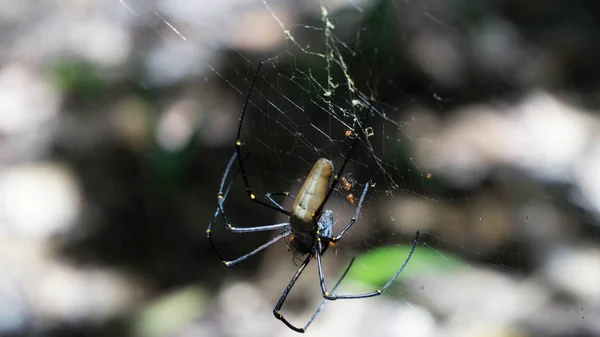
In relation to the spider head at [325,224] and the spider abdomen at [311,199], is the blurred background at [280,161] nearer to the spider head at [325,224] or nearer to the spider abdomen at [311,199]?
the spider head at [325,224]

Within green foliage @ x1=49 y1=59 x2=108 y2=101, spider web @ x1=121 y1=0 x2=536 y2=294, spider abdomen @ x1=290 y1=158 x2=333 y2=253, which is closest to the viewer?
spider abdomen @ x1=290 y1=158 x2=333 y2=253

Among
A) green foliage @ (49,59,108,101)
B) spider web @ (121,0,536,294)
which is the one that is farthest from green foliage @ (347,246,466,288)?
green foliage @ (49,59,108,101)

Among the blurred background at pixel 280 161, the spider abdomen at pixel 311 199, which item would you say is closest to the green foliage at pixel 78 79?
the blurred background at pixel 280 161

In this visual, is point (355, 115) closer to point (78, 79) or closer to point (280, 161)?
point (280, 161)

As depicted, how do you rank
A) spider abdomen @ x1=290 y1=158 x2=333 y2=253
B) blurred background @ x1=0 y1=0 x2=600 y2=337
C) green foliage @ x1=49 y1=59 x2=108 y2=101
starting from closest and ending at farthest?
spider abdomen @ x1=290 y1=158 x2=333 y2=253 < blurred background @ x1=0 y1=0 x2=600 y2=337 < green foliage @ x1=49 y1=59 x2=108 y2=101

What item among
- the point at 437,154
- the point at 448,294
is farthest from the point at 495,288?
the point at 437,154

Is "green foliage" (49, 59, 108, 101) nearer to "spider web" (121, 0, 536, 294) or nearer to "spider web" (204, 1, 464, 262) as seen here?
"spider web" (121, 0, 536, 294)

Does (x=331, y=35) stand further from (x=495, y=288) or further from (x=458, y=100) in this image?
(x=495, y=288)
